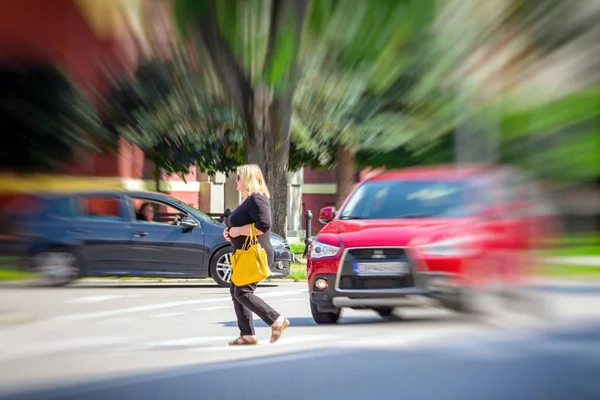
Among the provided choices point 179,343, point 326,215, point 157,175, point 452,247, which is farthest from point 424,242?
point 157,175

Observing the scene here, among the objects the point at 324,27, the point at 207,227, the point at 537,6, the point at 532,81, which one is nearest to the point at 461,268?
the point at 532,81

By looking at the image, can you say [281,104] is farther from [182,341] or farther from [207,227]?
[207,227]

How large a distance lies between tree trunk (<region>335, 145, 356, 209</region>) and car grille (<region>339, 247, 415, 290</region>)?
0.94m

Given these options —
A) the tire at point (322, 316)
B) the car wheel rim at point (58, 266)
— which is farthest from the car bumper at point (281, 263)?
the tire at point (322, 316)

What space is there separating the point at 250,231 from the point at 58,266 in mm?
6036

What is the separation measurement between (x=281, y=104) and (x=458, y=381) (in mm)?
2527

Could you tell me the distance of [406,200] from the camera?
383 inches

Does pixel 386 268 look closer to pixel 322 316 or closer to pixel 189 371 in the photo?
pixel 322 316

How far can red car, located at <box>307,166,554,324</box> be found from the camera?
8719 mm

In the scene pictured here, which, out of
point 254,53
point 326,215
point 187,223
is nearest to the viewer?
point 254,53

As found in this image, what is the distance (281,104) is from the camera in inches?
311

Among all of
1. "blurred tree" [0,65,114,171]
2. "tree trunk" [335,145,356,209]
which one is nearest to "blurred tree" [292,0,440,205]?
"tree trunk" [335,145,356,209]

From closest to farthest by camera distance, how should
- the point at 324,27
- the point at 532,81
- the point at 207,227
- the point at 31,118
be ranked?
the point at 324,27
the point at 31,118
the point at 532,81
the point at 207,227

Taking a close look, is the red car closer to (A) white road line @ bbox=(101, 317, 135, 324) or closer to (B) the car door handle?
(A) white road line @ bbox=(101, 317, 135, 324)
